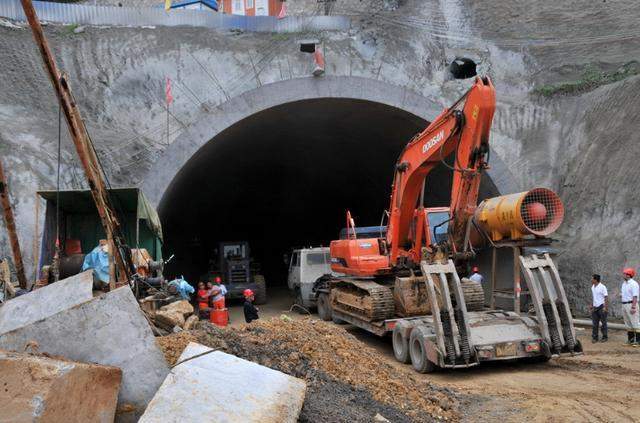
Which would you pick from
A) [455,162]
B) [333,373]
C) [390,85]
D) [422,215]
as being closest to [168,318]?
[333,373]

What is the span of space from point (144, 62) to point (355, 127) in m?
7.74

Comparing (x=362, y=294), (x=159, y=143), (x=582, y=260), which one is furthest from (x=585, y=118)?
(x=159, y=143)

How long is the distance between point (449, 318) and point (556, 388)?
165 centimetres

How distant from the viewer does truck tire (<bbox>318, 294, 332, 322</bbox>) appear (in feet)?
49.7

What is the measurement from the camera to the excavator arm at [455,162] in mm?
8336

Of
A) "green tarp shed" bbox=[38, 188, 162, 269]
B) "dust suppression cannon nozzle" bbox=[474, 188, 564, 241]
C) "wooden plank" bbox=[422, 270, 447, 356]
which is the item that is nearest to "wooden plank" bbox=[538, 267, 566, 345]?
"dust suppression cannon nozzle" bbox=[474, 188, 564, 241]

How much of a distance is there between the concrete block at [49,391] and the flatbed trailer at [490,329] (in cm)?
516

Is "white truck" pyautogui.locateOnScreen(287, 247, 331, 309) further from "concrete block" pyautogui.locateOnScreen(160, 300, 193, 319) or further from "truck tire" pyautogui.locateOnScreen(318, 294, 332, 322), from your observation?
"concrete block" pyautogui.locateOnScreen(160, 300, 193, 319)

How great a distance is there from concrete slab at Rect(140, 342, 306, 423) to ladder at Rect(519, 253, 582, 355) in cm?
503

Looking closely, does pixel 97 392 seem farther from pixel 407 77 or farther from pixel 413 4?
pixel 413 4

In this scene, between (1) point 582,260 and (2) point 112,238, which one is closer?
(2) point 112,238

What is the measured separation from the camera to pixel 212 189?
85.0ft

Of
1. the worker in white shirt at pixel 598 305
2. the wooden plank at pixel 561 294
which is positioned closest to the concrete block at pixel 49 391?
the wooden plank at pixel 561 294

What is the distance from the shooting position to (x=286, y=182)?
29156mm
